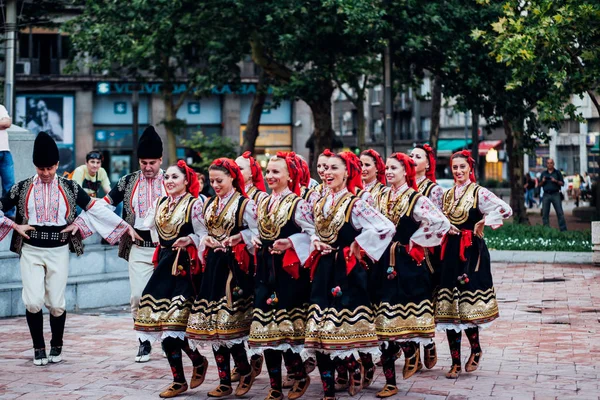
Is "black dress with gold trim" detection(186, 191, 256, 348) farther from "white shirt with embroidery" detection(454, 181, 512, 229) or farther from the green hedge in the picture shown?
the green hedge

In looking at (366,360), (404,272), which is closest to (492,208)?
(404,272)

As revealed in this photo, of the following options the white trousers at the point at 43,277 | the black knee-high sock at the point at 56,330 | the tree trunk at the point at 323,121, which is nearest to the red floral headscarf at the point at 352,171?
the white trousers at the point at 43,277

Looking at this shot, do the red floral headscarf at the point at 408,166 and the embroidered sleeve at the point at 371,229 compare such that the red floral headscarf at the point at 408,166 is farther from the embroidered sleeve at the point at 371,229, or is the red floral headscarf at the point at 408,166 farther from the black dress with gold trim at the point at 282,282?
the black dress with gold trim at the point at 282,282

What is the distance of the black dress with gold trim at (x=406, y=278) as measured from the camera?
28.6 ft

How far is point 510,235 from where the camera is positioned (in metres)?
23.5

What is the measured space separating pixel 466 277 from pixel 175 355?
9.16 ft

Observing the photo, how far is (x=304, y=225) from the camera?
27.5ft

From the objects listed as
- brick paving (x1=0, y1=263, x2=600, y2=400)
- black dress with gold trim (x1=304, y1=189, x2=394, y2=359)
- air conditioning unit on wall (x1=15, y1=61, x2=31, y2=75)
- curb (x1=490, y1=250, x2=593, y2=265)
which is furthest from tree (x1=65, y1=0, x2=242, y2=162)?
black dress with gold trim (x1=304, y1=189, x2=394, y2=359)

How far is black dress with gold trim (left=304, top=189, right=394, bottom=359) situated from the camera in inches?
317

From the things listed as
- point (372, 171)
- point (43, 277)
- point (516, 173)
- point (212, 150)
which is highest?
point (212, 150)

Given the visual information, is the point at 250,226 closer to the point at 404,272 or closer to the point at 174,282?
the point at 174,282

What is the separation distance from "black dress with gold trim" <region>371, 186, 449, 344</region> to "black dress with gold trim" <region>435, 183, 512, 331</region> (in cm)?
56

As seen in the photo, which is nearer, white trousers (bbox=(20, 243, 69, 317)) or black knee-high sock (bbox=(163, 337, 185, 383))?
black knee-high sock (bbox=(163, 337, 185, 383))

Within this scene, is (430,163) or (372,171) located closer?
(372,171)
